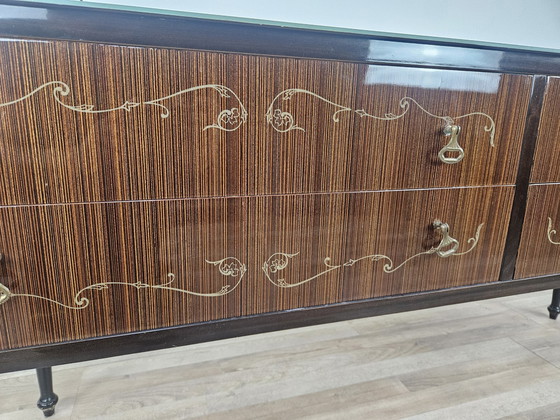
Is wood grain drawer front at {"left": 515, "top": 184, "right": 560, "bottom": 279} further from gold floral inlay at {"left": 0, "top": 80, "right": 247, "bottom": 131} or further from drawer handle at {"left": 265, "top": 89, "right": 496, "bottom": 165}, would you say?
gold floral inlay at {"left": 0, "top": 80, "right": 247, "bottom": 131}

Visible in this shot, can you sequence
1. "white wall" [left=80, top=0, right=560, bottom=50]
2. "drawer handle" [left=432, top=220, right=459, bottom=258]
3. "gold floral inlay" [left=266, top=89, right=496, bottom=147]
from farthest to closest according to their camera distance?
"white wall" [left=80, top=0, right=560, bottom=50]
"drawer handle" [left=432, top=220, right=459, bottom=258]
"gold floral inlay" [left=266, top=89, right=496, bottom=147]

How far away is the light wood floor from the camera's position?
0.70 metres

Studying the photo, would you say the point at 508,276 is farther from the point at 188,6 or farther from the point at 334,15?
the point at 188,6

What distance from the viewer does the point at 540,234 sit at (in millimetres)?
744

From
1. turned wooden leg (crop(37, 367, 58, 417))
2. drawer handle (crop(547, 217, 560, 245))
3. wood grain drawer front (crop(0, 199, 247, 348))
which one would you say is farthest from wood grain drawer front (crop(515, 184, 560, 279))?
turned wooden leg (crop(37, 367, 58, 417))

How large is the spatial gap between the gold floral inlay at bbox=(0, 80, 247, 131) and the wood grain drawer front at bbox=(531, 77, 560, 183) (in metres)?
0.52

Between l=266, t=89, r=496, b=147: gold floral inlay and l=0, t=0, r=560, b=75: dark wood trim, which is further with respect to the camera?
l=266, t=89, r=496, b=147: gold floral inlay

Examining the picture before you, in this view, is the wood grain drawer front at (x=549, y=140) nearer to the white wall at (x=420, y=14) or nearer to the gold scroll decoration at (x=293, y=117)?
the gold scroll decoration at (x=293, y=117)

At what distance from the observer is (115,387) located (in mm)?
748

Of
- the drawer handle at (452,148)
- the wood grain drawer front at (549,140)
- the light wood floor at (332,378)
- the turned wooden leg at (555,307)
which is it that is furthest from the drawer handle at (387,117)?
the turned wooden leg at (555,307)

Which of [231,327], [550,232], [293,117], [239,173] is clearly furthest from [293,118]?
[550,232]

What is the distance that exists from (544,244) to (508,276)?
0.09 metres

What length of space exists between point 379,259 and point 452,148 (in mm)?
212

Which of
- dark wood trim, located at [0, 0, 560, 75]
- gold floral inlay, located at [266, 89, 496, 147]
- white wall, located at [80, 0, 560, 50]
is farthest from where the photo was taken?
white wall, located at [80, 0, 560, 50]
